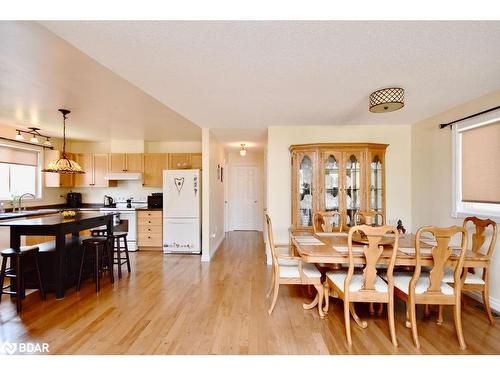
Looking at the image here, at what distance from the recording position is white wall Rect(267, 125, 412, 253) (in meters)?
4.11

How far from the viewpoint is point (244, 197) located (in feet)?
24.6

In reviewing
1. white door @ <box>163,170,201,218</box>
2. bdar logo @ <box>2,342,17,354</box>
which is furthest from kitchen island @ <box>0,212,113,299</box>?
white door @ <box>163,170,201,218</box>

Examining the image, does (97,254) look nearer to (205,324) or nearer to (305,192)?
(205,324)

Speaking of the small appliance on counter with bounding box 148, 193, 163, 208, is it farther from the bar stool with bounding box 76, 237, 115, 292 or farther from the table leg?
the table leg

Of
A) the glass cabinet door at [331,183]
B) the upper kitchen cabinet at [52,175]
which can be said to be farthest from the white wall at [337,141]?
the upper kitchen cabinet at [52,175]

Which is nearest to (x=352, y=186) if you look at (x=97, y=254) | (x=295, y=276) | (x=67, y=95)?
(x=295, y=276)

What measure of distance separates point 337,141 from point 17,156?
5771 mm

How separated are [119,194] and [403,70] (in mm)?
5697

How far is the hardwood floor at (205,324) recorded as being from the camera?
195 cm

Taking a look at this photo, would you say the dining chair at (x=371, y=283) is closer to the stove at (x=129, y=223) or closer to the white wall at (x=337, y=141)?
the white wall at (x=337, y=141)

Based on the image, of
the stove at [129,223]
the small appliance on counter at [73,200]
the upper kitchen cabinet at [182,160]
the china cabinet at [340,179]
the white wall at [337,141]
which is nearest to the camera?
the china cabinet at [340,179]

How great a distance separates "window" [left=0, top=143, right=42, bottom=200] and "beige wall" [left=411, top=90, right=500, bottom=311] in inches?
269

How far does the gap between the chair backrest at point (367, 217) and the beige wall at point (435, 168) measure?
639mm

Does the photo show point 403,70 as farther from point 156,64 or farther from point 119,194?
point 119,194
